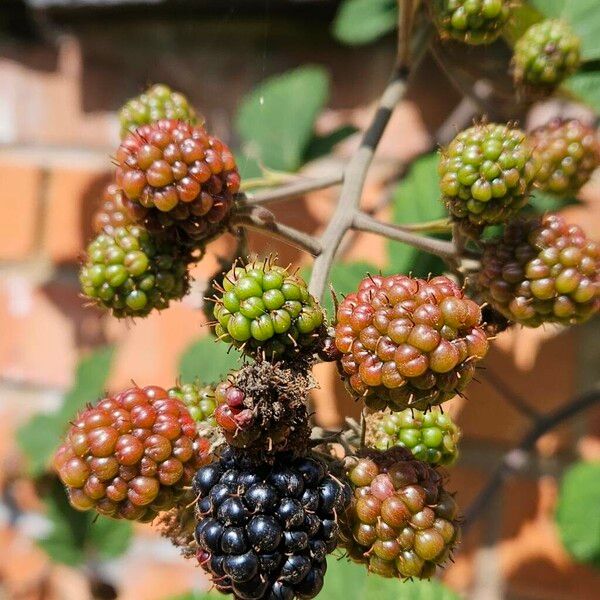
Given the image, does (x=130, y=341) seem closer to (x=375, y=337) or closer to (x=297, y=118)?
(x=297, y=118)

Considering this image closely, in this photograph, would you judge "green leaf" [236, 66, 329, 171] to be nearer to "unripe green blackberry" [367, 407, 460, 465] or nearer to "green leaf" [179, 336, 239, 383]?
"green leaf" [179, 336, 239, 383]

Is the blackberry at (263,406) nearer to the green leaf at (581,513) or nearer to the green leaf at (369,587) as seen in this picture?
the green leaf at (369,587)

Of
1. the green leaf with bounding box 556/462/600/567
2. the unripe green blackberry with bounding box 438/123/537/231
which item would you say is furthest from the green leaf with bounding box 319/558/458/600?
the unripe green blackberry with bounding box 438/123/537/231

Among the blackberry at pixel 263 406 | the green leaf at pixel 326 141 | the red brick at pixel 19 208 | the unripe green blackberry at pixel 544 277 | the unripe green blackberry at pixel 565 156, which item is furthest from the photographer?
the red brick at pixel 19 208

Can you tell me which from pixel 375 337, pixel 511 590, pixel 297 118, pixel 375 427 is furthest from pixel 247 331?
pixel 511 590

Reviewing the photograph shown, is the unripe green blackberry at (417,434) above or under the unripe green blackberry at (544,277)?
under

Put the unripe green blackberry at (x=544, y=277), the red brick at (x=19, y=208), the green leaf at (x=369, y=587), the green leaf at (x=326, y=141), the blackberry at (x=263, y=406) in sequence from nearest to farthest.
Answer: the blackberry at (x=263, y=406) < the unripe green blackberry at (x=544, y=277) < the green leaf at (x=369, y=587) < the green leaf at (x=326, y=141) < the red brick at (x=19, y=208)

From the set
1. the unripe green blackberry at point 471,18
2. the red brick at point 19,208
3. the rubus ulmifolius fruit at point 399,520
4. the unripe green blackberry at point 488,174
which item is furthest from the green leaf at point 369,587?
the red brick at point 19,208
